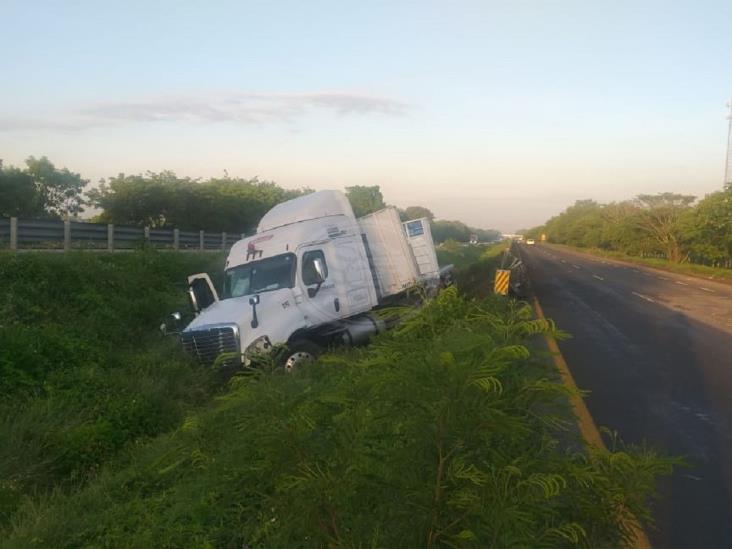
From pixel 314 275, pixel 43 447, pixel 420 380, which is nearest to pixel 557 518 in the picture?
pixel 420 380

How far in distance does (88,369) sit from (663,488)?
770 centimetres

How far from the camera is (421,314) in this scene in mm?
3977

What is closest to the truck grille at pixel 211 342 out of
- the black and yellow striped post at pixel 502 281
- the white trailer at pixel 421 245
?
the white trailer at pixel 421 245

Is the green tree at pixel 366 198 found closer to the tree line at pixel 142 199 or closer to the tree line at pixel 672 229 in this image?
the tree line at pixel 142 199

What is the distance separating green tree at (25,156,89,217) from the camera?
35.8 metres

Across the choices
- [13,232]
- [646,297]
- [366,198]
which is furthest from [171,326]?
[366,198]

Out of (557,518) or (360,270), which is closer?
(557,518)

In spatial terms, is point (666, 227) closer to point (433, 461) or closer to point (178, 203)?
point (178, 203)

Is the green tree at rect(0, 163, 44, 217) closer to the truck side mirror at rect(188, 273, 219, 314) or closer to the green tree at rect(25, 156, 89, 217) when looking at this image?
the green tree at rect(25, 156, 89, 217)

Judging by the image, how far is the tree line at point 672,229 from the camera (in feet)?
167

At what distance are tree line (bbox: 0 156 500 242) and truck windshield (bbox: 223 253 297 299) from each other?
56.9 ft

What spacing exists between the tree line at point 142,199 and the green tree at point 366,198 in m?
6.78

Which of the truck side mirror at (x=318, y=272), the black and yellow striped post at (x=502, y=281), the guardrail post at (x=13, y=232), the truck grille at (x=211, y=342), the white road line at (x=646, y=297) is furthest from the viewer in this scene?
the white road line at (x=646, y=297)

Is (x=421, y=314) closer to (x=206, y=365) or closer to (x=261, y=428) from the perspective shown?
(x=261, y=428)
